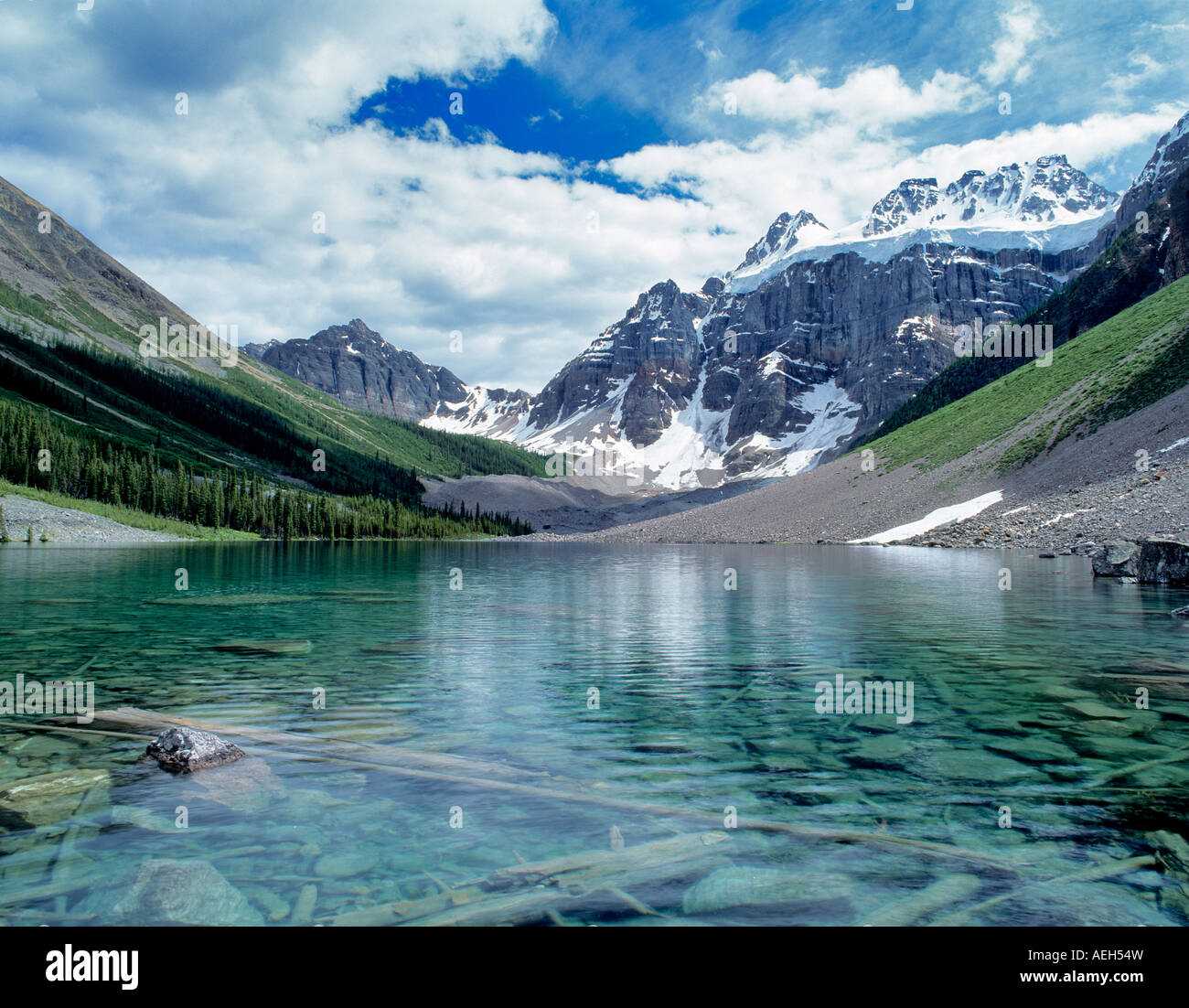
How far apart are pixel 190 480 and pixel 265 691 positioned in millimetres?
156261

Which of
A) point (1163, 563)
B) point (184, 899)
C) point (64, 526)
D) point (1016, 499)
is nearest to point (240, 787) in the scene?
point (184, 899)

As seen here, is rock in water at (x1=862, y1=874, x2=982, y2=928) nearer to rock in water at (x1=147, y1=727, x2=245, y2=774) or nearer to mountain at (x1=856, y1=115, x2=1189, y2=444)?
rock in water at (x1=147, y1=727, x2=245, y2=774)

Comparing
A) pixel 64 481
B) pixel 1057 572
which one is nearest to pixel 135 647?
pixel 1057 572

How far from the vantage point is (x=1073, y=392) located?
11200 centimetres

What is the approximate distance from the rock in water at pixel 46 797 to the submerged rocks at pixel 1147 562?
172 feet

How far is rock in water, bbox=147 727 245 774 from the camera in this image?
1125 centimetres

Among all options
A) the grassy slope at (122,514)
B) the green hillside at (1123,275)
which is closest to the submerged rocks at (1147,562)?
the green hillside at (1123,275)

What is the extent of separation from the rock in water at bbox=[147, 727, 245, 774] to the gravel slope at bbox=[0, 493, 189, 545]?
10985 cm

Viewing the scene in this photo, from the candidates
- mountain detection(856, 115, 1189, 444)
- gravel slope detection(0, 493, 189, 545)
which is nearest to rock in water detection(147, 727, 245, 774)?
gravel slope detection(0, 493, 189, 545)

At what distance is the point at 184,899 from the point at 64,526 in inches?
4936

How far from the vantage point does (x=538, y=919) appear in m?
6.88

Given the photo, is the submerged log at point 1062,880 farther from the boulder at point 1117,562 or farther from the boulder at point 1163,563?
the boulder at point 1117,562

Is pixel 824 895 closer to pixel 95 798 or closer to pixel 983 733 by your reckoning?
pixel 983 733

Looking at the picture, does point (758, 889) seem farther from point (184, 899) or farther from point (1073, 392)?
point (1073, 392)
